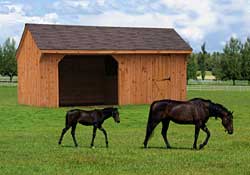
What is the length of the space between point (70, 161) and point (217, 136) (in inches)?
318

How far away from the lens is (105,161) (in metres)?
11.9

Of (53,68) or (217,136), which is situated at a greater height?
(53,68)

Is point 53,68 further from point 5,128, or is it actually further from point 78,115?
point 78,115

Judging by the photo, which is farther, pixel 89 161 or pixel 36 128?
pixel 36 128

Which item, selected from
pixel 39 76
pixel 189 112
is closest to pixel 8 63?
pixel 39 76

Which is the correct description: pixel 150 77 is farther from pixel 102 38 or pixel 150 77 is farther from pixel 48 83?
pixel 48 83

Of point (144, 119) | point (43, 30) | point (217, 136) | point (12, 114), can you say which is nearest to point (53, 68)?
point (43, 30)

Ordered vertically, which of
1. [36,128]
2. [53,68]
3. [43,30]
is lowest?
[36,128]

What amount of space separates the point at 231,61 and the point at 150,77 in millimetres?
43369

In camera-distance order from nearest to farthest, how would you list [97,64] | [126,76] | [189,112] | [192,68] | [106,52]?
[189,112], [106,52], [126,76], [97,64], [192,68]

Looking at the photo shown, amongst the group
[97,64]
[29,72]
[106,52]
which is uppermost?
[106,52]

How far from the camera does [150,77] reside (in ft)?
123

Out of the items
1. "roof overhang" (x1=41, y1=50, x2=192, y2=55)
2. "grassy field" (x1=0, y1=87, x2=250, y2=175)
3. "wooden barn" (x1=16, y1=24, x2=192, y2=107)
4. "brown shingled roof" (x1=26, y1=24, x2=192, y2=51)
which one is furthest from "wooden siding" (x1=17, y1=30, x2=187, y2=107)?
"grassy field" (x1=0, y1=87, x2=250, y2=175)

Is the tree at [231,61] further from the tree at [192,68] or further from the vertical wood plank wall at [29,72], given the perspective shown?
the vertical wood plank wall at [29,72]
